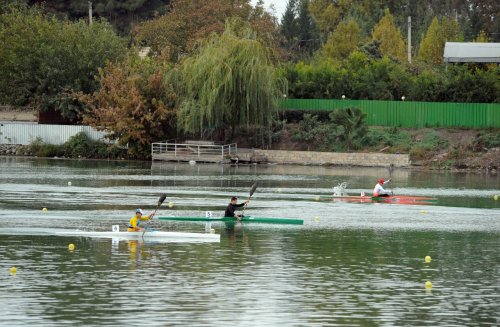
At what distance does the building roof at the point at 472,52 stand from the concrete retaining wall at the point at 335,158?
49.0ft

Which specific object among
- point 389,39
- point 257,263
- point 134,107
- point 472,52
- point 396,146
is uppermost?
point 389,39

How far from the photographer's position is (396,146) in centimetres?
7644

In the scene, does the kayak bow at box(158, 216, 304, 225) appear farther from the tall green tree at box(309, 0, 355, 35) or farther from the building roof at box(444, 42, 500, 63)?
the tall green tree at box(309, 0, 355, 35)

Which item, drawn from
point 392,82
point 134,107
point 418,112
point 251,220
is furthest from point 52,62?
point 251,220

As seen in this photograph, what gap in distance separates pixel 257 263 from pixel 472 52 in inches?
2262

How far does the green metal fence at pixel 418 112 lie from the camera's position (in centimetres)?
7794

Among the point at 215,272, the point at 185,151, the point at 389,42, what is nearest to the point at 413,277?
the point at 215,272

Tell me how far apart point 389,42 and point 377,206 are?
61268 millimetres

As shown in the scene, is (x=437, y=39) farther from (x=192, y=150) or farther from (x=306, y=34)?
(x=192, y=150)

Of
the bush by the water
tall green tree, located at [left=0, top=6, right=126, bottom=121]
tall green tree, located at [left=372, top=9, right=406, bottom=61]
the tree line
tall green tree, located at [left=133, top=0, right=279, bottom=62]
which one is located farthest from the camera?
tall green tree, located at [left=372, top=9, right=406, bottom=61]

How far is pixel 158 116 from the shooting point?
254ft

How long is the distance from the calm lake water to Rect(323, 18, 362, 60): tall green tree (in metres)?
54.3

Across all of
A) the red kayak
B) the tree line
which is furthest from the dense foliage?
the red kayak

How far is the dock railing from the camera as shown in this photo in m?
76.6
